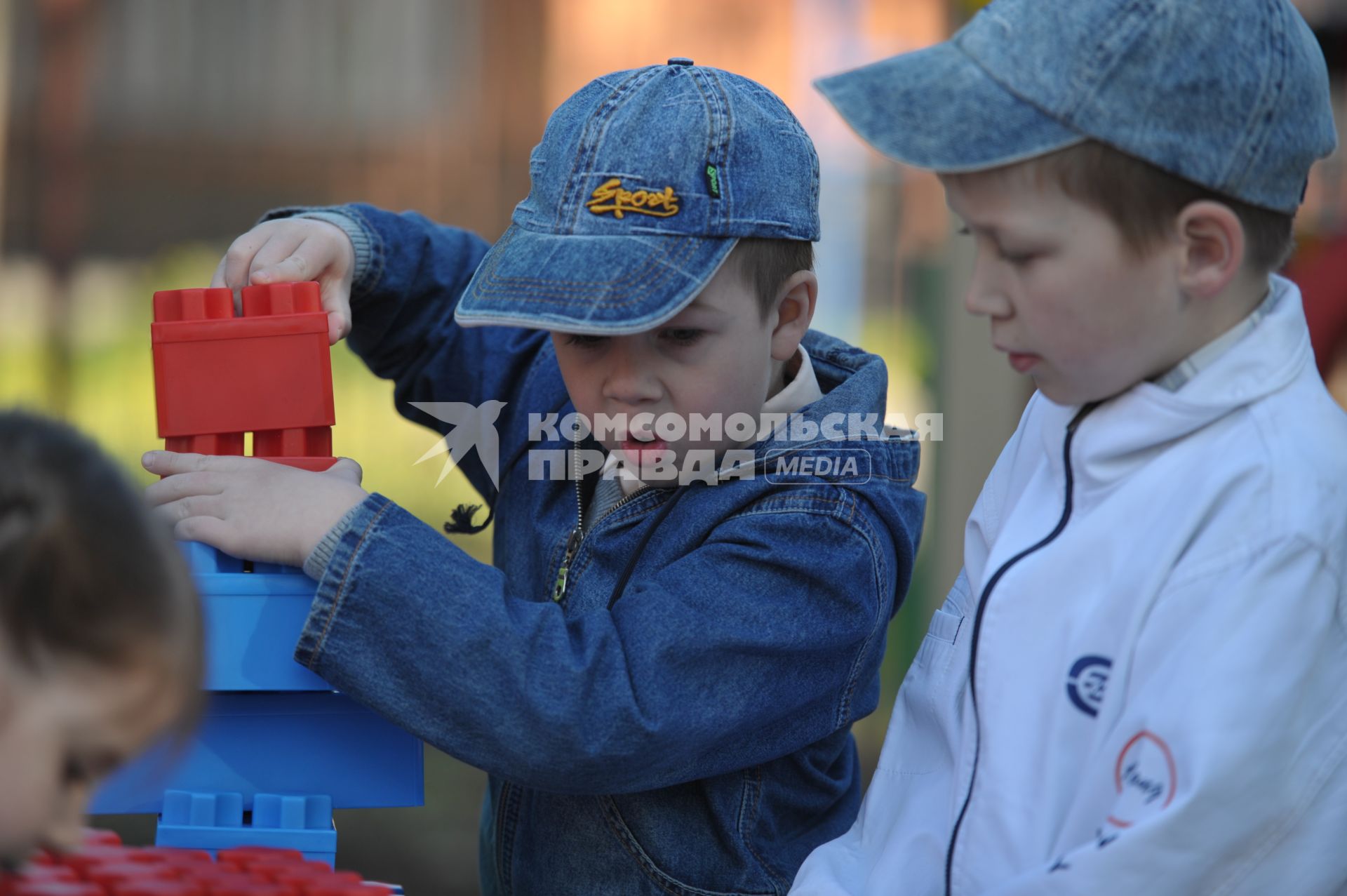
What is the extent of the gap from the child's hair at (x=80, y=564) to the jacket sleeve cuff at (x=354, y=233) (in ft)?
2.30

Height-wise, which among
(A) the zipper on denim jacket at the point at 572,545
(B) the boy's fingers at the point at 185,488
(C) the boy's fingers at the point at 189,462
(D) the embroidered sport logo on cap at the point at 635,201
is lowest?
(A) the zipper on denim jacket at the point at 572,545

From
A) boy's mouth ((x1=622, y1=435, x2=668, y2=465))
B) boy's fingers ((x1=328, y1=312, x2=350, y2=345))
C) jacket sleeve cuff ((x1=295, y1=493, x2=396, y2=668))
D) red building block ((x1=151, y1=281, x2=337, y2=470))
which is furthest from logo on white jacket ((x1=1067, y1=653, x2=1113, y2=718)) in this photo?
boy's fingers ((x1=328, y1=312, x2=350, y2=345))

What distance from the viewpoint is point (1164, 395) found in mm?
963

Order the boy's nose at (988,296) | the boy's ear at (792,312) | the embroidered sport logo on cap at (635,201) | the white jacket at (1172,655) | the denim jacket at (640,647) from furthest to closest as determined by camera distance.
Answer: the boy's ear at (792,312), the embroidered sport logo on cap at (635,201), the denim jacket at (640,647), the boy's nose at (988,296), the white jacket at (1172,655)

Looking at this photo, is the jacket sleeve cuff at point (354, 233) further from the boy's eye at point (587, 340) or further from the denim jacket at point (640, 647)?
the boy's eye at point (587, 340)

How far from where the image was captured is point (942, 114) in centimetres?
97

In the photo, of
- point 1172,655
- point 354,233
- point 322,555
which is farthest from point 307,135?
point 1172,655

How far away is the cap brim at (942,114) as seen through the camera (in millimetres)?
929

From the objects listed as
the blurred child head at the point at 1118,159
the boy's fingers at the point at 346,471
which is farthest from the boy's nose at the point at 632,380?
the blurred child head at the point at 1118,159

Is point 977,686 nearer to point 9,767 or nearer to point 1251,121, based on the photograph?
point 1251,121

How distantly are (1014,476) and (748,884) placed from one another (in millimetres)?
474

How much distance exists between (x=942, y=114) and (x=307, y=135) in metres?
2.51

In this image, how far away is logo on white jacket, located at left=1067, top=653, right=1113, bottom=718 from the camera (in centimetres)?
95

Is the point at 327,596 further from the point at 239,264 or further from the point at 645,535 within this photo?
the point at 239,264
